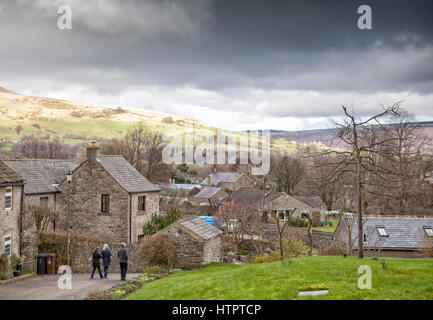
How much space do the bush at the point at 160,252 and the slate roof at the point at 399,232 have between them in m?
17.1

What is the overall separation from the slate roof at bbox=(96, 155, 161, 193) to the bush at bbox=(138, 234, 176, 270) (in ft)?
32.9

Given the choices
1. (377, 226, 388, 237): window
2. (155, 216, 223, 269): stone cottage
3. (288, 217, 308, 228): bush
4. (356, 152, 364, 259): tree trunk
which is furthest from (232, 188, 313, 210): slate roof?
(356, 152, 364, 259): tree trunk

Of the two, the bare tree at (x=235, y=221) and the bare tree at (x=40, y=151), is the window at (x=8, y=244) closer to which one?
the bare tree at (x=235, y=221)

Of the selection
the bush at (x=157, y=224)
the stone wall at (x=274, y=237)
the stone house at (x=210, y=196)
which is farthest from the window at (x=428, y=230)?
the stone house at (x=210, y=196)

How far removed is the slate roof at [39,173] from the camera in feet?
111

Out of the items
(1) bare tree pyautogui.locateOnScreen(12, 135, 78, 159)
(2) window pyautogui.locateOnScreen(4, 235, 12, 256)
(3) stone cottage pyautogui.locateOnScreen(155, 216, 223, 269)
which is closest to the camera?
(3) stone cottage pyautogui.locateOnScreen(155, 216, 223, 269)

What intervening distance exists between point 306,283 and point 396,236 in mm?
23707

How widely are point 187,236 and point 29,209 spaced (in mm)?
13113

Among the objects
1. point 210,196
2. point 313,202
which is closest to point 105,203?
point 210,196

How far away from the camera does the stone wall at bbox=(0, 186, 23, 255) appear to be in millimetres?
23969

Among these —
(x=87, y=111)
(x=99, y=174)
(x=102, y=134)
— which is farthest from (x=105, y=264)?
(x=87, y=111)

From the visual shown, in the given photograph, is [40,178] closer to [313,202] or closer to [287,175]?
[313,202]

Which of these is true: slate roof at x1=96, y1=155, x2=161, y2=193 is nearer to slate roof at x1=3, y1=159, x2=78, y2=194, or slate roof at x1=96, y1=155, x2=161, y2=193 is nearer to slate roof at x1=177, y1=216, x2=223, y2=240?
slate roof at x1=3, y1=159, x2=78, y2=194

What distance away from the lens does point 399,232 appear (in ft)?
111
